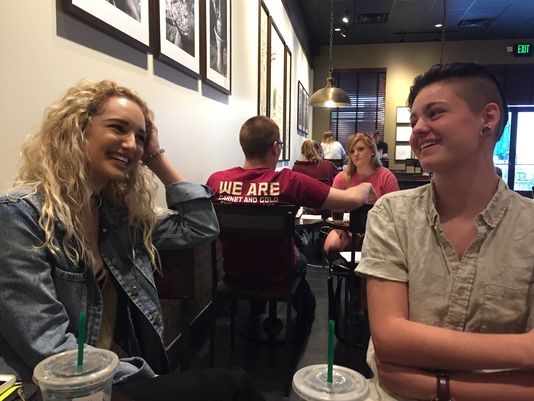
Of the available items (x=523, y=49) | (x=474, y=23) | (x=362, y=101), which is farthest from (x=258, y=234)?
(x=523, y=49)

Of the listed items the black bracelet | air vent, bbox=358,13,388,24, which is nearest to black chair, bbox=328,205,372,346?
the black bracelet

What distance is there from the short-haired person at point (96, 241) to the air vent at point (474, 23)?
26.9 feet

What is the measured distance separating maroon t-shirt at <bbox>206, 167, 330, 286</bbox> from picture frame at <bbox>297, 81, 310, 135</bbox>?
556 centimetres

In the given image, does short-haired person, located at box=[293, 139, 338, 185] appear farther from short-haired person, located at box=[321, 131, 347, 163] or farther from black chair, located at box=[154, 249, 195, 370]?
black chair, located at box=[154, 249, 195, 370]

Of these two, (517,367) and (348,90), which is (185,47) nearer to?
(517,367)

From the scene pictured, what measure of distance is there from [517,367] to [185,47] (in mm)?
2081

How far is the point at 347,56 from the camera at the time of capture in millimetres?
9672

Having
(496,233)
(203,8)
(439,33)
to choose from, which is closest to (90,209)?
(496,233)

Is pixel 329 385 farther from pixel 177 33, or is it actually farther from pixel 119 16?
pixel 177 33

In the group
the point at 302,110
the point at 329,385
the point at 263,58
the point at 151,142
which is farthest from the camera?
the point at 302,110

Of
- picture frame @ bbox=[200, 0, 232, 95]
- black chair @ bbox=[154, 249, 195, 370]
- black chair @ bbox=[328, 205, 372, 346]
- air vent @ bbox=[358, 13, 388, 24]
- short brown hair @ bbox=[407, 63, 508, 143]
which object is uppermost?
air vent @ bbox=[358, 13, 388, 24]

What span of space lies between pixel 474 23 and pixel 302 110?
356 cm

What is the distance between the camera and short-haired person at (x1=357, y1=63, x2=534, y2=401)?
2.97ft

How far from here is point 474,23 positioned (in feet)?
26.5
